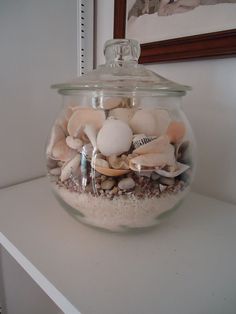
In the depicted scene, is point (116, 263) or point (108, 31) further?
point (108, 31)

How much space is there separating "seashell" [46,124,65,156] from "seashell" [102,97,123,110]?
0.07 metres

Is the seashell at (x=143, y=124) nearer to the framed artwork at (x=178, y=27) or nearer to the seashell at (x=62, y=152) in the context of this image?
the seashell at (x=62, y=152)

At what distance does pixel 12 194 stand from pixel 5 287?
0.24 m

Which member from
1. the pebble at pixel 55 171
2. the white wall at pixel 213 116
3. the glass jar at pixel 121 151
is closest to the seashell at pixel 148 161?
the glass jar at pixel 121 151

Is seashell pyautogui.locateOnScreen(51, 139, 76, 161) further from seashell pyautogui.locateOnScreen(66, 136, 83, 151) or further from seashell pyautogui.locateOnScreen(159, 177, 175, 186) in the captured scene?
seashell pyautogui.locateOnScreen(159, 177, 175, 186)

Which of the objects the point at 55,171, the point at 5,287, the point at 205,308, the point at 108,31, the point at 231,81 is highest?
the point at 108,31

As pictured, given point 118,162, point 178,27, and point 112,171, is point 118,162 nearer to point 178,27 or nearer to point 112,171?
point 112,171

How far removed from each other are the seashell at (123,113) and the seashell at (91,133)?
0.03 metres

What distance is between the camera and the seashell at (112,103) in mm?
311

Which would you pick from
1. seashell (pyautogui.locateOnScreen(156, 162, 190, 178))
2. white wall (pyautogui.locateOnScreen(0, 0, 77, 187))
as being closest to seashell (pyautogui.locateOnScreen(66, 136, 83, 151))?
seashell (pyautogui.locateOnScreen(156, 162, 190, 178))

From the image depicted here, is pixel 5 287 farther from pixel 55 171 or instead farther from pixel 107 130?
pixel 107 130

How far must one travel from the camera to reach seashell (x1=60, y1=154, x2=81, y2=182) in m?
0.30

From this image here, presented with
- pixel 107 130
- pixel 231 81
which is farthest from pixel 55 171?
pixel 231 81

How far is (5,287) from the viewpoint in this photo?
53 cm
